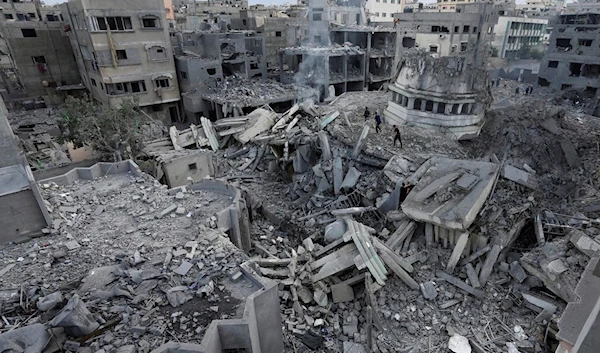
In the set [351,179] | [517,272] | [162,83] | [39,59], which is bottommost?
[517,272]

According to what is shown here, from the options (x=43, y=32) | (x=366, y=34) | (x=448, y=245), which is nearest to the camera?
(x=448, y=245)

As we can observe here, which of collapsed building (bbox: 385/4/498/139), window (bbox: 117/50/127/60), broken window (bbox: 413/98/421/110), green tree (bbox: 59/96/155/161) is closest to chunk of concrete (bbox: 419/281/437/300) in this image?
collapsed building (bbox: 385/4/498/139)

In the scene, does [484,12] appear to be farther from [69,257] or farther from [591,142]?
[69,257]

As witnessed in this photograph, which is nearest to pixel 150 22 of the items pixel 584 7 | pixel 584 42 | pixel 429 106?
pixel 429 106

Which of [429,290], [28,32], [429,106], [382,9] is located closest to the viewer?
[429,290]

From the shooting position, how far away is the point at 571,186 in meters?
16.1

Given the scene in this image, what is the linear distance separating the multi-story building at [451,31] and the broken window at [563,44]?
29.1 feet

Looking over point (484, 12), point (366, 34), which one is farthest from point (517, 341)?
point (484, 12)

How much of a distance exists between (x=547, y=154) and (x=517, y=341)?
12868 mm

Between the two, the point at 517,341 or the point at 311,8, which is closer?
the point at 517,341

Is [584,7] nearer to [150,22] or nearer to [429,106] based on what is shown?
[429,106]

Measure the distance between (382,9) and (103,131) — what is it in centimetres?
5898

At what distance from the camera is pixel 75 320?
707 cm

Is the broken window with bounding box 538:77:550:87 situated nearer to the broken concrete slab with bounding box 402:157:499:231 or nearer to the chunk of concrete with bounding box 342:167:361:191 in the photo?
the broken concrete slab with bounding box 402:157:499:231
